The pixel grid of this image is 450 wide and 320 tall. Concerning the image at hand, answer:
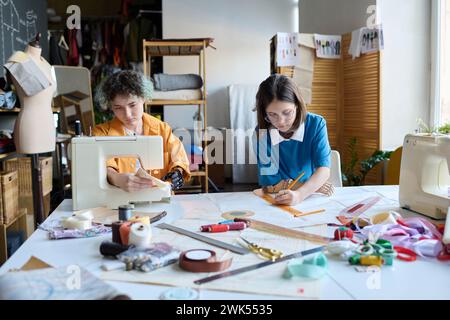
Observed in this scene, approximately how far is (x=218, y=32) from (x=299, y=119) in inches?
158

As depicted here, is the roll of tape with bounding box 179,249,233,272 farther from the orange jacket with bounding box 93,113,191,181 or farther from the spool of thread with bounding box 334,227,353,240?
the orange jacket with bounding box 93,113,191,181

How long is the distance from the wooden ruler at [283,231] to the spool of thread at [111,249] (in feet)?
1.44

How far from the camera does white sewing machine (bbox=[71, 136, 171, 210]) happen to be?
1661mm

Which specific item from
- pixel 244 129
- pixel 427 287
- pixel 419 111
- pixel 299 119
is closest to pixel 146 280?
pixel 427 287

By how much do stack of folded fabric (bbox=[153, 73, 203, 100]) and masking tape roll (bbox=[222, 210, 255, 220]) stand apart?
8.61 ft

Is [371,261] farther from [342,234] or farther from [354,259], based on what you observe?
[342,234]

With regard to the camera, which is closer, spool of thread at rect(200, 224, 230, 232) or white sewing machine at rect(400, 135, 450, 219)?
spool of thread at rect(200, 224, 230, 232)

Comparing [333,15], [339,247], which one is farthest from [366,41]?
[339,247]

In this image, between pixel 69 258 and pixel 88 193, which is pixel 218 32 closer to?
pixel 88 193

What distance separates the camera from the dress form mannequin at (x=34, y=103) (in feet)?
8.18

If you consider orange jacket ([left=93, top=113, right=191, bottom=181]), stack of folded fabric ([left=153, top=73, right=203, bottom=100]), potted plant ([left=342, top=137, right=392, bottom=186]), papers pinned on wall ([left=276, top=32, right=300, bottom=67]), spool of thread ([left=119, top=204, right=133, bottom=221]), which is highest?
papers pinned on wall ([left=276, top=32, right=300, bottom=67])

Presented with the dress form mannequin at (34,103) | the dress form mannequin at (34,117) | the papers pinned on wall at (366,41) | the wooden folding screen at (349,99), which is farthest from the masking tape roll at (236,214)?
the papers pinned on wall at (366,41)

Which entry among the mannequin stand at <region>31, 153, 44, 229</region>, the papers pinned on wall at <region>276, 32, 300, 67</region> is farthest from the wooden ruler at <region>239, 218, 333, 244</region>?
the papers pinned on wall at <region>276, 32, 300, 67</region>

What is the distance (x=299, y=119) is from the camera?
1.97m
